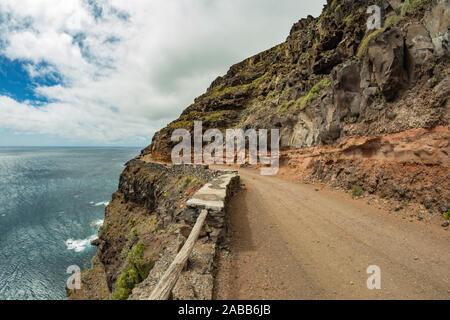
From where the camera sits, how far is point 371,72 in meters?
10.9

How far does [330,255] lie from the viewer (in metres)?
5.07

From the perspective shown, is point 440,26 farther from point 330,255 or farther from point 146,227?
point 146,227

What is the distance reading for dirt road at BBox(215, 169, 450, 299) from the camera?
3.88 m

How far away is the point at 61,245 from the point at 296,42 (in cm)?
5050

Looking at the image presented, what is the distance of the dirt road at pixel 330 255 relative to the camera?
3875mm

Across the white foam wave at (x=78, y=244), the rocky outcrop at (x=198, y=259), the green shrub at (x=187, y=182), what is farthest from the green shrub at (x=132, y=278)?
the white foam wave at (x=78, y=244)

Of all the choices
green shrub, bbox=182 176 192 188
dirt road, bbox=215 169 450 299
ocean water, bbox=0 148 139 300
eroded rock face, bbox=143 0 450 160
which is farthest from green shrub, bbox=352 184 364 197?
ocean water, bbox=0 148 139 300

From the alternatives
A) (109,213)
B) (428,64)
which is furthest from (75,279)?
(428,64)

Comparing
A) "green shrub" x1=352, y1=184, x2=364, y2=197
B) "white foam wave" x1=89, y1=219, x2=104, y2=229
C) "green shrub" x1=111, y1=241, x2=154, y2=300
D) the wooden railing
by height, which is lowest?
"white foam wave" x1=89, y1=219, x2=104, y2=229

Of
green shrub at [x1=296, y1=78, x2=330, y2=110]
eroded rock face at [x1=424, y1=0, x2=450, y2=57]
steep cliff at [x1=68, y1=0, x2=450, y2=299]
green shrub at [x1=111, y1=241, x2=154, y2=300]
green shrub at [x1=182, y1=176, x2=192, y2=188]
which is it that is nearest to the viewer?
green shrub at [x1=111, y1=241, x2=154, y2=300]

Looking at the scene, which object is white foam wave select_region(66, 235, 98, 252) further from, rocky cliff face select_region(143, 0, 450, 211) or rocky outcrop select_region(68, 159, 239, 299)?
rocky cliff face select_region(143, 0, 450, 211)

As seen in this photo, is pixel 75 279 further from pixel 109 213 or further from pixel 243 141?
pixel 243 141
